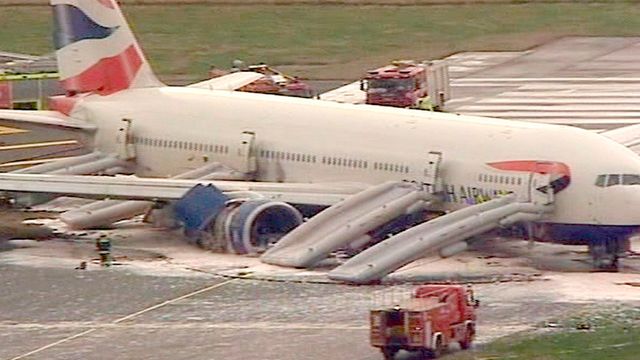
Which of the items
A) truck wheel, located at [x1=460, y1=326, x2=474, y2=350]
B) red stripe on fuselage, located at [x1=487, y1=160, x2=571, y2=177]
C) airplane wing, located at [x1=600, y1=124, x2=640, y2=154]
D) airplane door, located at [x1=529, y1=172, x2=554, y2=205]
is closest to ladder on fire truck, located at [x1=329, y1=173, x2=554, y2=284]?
airplane door, located at [x1=529, y1=172, x2=554, y2=205]

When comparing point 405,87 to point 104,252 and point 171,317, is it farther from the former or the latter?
point 171,317

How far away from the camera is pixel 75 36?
195ft

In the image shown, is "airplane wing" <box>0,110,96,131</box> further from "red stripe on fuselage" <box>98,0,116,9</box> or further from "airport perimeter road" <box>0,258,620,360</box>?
"airport perimeter road" <box>0,258,620,360</box>

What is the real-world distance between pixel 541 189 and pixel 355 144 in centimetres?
669

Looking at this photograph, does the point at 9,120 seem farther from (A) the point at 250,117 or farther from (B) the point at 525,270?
(B) the point at 525,270

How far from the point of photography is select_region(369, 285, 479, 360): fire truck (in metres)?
35.1

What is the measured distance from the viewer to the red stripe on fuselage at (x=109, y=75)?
59344 millimetres

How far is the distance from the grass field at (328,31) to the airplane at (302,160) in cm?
3151

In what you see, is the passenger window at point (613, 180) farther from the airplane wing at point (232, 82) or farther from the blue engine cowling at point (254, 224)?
the airplane wing at point (232, 82)

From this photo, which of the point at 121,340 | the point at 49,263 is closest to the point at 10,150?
the point at 49,263

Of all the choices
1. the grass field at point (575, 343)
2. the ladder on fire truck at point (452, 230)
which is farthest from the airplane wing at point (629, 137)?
the grass field at point (575, 343)

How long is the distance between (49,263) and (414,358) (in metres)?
15.6

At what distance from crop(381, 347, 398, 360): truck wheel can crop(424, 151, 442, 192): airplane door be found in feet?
45.6

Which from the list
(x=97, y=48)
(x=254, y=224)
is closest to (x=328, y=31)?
(x=97, y=48)
